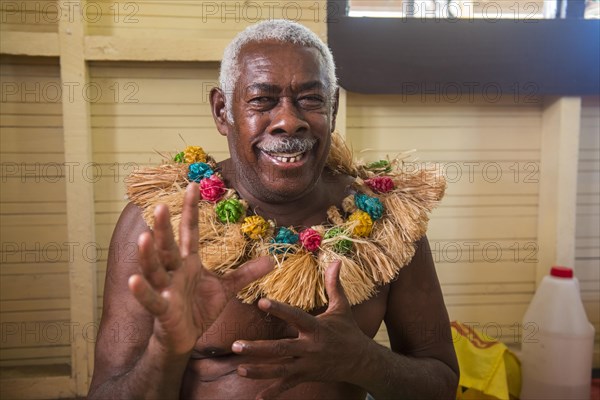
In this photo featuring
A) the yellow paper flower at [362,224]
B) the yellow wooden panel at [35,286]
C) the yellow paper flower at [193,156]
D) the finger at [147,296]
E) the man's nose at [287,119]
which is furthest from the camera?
the yellow wooden panel at [35,286]

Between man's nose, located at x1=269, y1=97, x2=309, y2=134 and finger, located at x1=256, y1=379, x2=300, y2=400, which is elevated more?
man's nose, located at x1=269, y1=97, x2=309, y2=134

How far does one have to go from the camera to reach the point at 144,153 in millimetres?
2344

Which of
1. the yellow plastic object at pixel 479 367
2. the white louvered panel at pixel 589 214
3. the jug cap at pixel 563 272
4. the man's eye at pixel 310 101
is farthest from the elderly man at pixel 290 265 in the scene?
the white louvered panel at pixel 589 214

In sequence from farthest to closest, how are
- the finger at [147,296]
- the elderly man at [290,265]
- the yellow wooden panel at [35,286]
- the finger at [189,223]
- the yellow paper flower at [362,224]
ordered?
the yellow wooden panel at [35,286]
the yellow paper flower at [362,224]
the elderly man at [290,265]
the finger at [189,223]
the finger at [147,296]

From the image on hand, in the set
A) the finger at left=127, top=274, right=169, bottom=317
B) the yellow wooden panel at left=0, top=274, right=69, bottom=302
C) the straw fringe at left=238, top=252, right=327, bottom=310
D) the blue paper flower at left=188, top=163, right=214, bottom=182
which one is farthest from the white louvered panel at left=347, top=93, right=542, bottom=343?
the finger at left=127, top=274, right=169, bottom=317

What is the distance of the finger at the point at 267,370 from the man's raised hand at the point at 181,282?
0.35 feet

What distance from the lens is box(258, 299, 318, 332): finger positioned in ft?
3.16

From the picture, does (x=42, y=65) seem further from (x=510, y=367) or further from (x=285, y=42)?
(x=510, y=367)

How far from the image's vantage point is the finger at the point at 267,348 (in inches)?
37.6

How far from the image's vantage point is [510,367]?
2297 mm

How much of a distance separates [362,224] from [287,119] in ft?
1.16

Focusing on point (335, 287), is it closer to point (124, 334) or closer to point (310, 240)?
point (310, 240)

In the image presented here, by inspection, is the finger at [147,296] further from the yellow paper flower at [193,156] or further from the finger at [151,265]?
the yellow paper flower at [193,156]

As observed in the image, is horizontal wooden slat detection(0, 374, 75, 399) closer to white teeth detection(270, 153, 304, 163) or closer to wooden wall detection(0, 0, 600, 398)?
wooden wall detection(0, 0, 600, 398)
